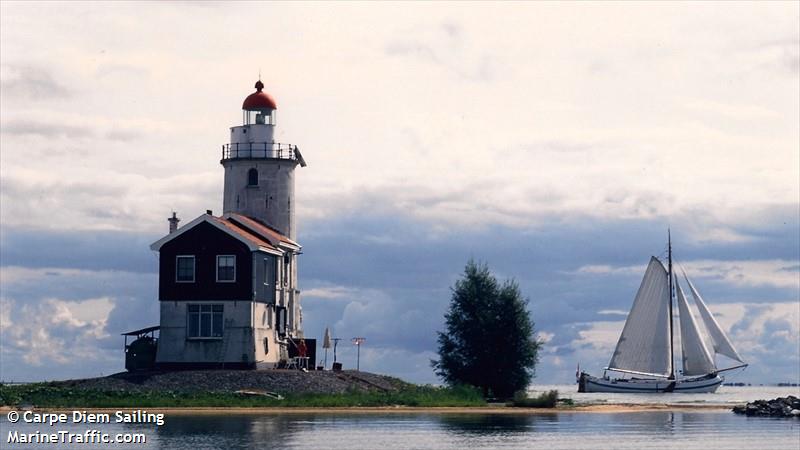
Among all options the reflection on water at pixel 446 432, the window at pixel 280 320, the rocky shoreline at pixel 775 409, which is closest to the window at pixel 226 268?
the window at pixel 280 320

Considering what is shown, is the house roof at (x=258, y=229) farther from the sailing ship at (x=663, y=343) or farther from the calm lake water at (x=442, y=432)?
the sailing ship at (x=663, y=343)

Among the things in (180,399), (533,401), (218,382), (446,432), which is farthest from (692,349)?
(446,432)

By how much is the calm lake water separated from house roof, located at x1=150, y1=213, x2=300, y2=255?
12978mm

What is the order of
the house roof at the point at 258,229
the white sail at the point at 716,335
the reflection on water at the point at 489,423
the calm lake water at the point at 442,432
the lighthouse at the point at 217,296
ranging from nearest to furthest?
the calm lake water at the point at 442,432
the reflection on water at the point at 489,423
the lighthouse at the point at 217,296
the house roof at the point at 258,229
the white sail at the point at 716,335

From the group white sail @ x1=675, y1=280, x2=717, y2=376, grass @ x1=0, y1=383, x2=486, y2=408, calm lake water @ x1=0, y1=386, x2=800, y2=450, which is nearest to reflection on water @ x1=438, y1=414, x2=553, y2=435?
calm lake water @ x1=0, y1=386, x2=800, y2=450

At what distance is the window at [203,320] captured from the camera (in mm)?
80188

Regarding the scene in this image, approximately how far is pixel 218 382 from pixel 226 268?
7433mm

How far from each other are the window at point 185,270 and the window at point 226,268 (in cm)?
156

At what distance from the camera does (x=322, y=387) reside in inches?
3041

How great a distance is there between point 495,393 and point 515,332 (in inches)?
158

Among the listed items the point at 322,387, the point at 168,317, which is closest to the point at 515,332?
the point at 322,387

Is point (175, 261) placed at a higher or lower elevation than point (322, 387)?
higher

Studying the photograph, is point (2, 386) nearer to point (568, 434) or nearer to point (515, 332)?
point (515, 332)

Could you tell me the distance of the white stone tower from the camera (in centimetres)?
8894
